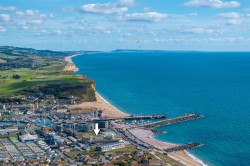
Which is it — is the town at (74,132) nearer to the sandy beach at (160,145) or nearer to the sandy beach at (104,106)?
the sandy beach at (160,145)

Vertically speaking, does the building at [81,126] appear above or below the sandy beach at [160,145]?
above

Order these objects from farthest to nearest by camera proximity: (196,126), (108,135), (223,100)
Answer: (223,100), (196,126), (108,135)

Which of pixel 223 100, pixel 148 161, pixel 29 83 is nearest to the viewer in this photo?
pixel 148 161

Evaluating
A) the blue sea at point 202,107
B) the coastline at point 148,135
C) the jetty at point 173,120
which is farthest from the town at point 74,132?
the blue sea at point 202,107

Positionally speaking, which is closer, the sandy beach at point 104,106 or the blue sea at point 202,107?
the blue sea at point 202,107

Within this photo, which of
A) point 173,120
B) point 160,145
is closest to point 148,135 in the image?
point 160,145

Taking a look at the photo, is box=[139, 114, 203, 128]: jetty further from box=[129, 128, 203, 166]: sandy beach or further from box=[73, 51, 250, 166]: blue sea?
box=[129, 128, 203, 166]: sandy beach

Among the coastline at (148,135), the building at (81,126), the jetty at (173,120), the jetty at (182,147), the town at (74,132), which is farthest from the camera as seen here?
the jetty at (173,120)

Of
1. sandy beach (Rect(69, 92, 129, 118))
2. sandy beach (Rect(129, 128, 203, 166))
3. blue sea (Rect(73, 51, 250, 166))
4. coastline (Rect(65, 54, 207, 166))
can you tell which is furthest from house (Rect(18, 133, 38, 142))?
sandy beach (Rect(69, 92, 129, 118))

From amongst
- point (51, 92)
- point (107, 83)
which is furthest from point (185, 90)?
point (51, 92)

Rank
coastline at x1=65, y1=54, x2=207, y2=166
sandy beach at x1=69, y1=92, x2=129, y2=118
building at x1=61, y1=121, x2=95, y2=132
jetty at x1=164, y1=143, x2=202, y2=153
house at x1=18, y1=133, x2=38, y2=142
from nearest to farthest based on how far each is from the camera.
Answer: coastline at x1=65, y1=54, x2=207, y2=166 → jetty at x1=164, y1=143, x2=202, y2=153 → house at x1=18, y1=133, x2=38, y2=142 → building at x1=61, y1=121, x2=95, y2=132 → sandy beach at x1=69, y1=92, x2=129, y2=118

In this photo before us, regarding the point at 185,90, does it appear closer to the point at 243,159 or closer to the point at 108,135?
the point at 108,135
